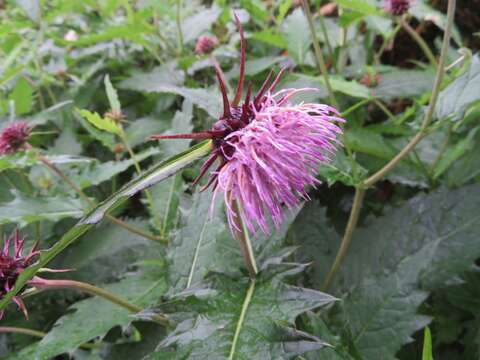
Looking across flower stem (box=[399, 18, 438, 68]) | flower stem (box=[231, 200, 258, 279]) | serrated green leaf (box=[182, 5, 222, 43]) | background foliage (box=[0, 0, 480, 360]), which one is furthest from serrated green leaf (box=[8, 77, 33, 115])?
flower stem (box=[399, 18, 438, 68])

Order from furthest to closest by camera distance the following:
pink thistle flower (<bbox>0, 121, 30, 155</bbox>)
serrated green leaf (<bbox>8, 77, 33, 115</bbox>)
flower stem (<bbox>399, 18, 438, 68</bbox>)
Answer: serrated green leaf (<bbox>8, 77, 33, 115</bbox>), flower stem (<bbox>399, 18, 438, 68</bbox>), pink thistle flower (<bbox>0, 121, 30, 155</bbox>)

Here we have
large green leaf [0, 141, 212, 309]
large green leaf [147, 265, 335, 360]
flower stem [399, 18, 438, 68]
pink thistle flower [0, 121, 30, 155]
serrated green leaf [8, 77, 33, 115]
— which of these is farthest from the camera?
serrated green leaf [8, 77, 33, 115]

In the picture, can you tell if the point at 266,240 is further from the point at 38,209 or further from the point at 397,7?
the point at 397,7

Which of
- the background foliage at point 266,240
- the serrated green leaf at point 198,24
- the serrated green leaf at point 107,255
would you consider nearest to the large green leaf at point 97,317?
the background foliage at point 266,240

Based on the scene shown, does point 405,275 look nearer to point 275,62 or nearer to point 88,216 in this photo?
point 88,216

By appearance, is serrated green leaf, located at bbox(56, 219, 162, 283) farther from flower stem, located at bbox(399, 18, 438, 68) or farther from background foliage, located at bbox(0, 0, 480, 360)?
flower stem, located at bbox(399, 18, 438, 68)

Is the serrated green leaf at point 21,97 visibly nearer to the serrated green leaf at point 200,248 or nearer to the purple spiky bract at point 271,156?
the serrated green leaf at point 200,248

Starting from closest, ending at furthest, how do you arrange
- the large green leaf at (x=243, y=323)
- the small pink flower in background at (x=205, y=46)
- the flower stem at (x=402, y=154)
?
1. the large green leaf at (x=243, y=323)
2. the flower stem at (x=402, y=154)
3. the small pink flower in background at (x=205, y=46)
